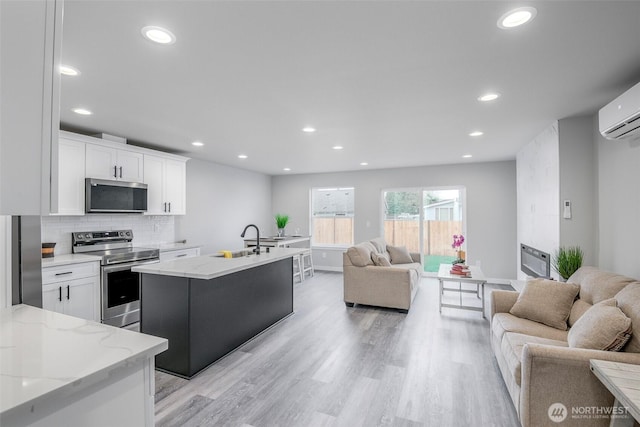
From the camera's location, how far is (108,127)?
365 centimetres

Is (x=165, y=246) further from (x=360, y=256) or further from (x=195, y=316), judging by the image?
(x=360, y=256)

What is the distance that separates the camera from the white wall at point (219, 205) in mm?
5526

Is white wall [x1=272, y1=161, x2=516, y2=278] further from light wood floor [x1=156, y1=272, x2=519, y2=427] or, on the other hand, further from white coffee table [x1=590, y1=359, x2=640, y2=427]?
white coffee table [x1=590, y1=359, x2=640, y2=427]

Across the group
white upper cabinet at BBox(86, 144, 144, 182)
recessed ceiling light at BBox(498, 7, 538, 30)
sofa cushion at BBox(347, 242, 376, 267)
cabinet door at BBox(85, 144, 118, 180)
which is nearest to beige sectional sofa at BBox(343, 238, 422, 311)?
sofa cushion at BBox(347, 242, 376, 267)

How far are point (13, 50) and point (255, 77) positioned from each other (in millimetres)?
1746

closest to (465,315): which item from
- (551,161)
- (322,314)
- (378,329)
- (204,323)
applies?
(378,329)

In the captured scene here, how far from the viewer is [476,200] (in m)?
6.12

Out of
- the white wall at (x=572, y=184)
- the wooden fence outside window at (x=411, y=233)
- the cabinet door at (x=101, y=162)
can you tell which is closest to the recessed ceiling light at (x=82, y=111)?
the cabinet door at (x=101, y=162)

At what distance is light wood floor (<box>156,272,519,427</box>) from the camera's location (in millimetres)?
2074

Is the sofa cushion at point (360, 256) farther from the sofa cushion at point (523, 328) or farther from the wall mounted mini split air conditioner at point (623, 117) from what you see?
the wall mounted mini split air conditioner at point (623, 117)

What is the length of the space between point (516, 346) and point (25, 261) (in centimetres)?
294

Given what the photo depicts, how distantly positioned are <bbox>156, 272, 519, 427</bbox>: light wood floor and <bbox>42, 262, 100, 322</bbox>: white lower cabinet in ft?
4.79

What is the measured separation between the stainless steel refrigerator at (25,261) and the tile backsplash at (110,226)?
2770mm

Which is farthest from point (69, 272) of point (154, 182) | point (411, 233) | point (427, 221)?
point (427, 221)
